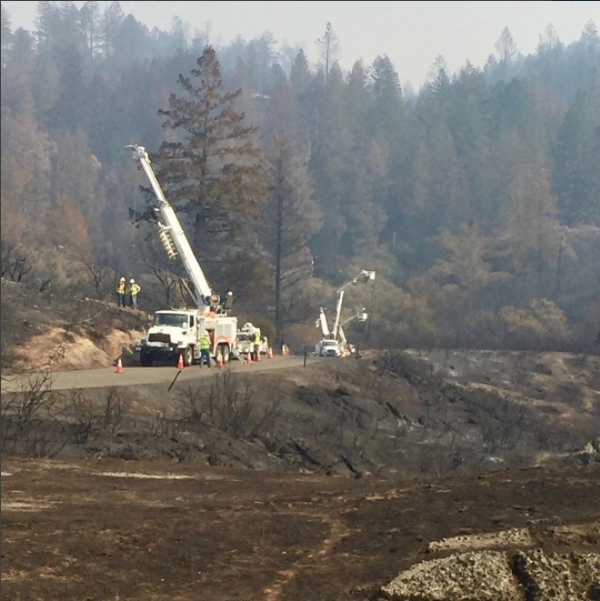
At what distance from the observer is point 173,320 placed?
40125 millimetres

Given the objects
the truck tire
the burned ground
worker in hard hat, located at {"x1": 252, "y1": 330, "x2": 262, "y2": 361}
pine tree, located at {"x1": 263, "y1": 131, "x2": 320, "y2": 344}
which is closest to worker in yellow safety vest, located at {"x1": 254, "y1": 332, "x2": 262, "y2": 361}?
worker in hard hat, located at {"x1": 252, "y1": 330, "x2": 262, "y2": 361}

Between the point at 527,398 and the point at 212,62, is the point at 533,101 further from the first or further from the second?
the point at 527,398

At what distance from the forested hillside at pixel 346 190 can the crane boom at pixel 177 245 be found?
3.07m

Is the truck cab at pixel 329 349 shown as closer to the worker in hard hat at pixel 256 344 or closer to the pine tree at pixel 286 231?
the pine tree at pixel 286 231

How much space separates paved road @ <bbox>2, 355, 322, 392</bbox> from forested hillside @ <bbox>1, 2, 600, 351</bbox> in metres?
4.11

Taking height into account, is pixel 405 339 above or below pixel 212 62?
below

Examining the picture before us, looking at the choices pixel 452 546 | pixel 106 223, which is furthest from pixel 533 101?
pixel 452 546

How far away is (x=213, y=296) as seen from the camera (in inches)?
1710

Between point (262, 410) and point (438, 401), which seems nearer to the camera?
point (262, 410)

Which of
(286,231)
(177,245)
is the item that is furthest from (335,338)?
(177,245)

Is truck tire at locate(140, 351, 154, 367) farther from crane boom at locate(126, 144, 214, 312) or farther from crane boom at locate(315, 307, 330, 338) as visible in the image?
crane boom at locate(315, 307, 330, 338)

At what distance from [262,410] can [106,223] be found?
30.2 m

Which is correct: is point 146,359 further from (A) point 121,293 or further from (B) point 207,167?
(B) point 207,167

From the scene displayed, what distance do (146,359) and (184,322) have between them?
67.2 inches
